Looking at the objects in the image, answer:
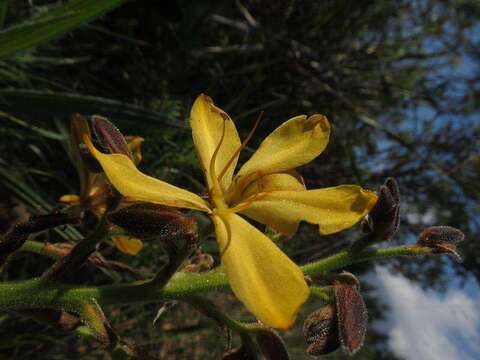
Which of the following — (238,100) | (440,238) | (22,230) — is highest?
(22,230)

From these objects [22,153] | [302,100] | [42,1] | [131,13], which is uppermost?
[42,1]

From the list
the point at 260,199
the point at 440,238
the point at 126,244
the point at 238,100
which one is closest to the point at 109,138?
the point at 260,199

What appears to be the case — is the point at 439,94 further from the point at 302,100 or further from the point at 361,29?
the point at 302,100

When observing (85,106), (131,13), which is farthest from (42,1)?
(85,106)

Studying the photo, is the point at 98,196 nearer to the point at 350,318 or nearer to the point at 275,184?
the point at 275,184

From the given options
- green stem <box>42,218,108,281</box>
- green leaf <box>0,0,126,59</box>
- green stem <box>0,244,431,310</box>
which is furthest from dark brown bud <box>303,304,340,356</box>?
green leaf <box>0,0,126,59</box>

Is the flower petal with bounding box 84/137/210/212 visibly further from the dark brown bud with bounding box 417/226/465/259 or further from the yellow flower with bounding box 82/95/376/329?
the dark brown bud with bounding box 417/226/465/259

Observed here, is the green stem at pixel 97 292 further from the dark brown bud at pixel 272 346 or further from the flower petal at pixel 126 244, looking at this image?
the flower petal at pixel 126 244
